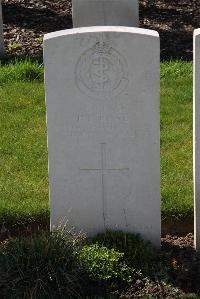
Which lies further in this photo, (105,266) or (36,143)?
(36,143)

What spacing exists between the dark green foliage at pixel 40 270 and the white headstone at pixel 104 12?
499cm

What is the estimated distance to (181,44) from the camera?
9.22 meters

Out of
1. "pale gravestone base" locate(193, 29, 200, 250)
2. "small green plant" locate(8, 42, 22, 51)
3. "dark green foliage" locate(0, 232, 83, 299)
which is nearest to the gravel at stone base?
"small green plant" locate(8, 42, 22, 51)

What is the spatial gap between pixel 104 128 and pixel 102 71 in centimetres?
37

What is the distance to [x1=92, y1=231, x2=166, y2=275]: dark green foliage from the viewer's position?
15.2 feet

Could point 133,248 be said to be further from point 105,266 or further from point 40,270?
point 40,270

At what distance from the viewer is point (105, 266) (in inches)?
179

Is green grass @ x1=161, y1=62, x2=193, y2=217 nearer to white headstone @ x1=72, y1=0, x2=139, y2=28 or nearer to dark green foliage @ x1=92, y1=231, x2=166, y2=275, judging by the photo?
dark green foliage @ x1=92, y1=231, x2=166, y2=275

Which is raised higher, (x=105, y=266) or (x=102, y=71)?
(x=102, y=71)

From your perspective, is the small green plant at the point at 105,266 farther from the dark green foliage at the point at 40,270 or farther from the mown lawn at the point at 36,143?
the mown lawn at the point at 36,143

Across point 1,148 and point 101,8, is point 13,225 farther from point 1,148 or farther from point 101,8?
point 101,8

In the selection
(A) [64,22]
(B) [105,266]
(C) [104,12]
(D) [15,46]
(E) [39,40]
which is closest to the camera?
(B) [105,266]

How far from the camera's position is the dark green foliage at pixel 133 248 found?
4.64 meters

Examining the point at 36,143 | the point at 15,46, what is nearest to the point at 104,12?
the point at 15,46
